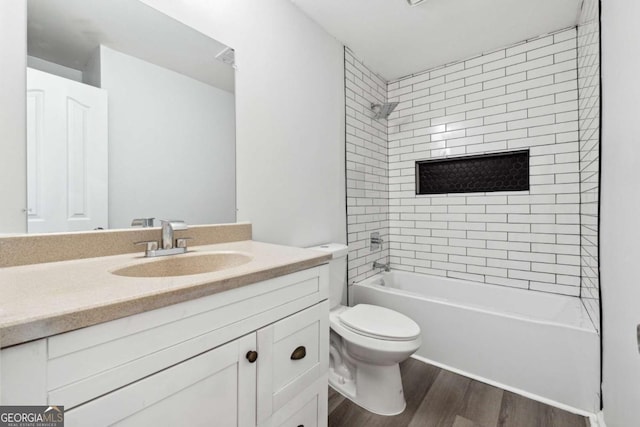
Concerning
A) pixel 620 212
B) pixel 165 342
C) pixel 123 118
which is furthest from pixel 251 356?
pixel 620 212

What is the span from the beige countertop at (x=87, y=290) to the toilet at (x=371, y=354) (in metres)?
0.79

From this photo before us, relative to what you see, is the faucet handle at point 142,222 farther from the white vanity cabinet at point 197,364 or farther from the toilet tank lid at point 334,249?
the toilet tank lid at point 334,249

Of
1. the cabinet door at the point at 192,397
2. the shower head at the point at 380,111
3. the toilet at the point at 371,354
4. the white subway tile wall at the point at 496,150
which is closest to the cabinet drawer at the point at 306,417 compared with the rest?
the cabinet door at the point at 192,397

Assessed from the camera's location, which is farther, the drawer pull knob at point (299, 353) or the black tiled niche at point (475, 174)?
the black tiled niche at point (475, 174)

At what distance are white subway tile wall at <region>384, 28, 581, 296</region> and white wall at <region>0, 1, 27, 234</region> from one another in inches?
103

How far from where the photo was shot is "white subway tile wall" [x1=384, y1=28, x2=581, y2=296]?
203 centimetres

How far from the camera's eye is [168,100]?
1.27m

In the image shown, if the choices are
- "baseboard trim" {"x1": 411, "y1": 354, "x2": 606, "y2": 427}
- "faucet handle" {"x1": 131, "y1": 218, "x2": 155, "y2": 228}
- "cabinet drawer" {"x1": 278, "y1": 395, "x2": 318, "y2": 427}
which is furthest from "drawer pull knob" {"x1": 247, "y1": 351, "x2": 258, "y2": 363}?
"baseboard trim" {"x1": 411, "y1": 354, "x2": 606, "y2": 427}

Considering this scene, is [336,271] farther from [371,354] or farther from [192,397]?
[192,397]

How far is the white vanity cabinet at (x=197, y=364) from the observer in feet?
1.64

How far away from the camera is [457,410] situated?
5.07 feet

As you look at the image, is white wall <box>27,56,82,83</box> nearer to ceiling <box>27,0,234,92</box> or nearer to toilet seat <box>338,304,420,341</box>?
ceiling <box>27,0,234,92</box>

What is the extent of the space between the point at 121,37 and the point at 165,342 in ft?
4.13

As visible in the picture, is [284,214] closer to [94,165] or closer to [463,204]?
[94,165]
